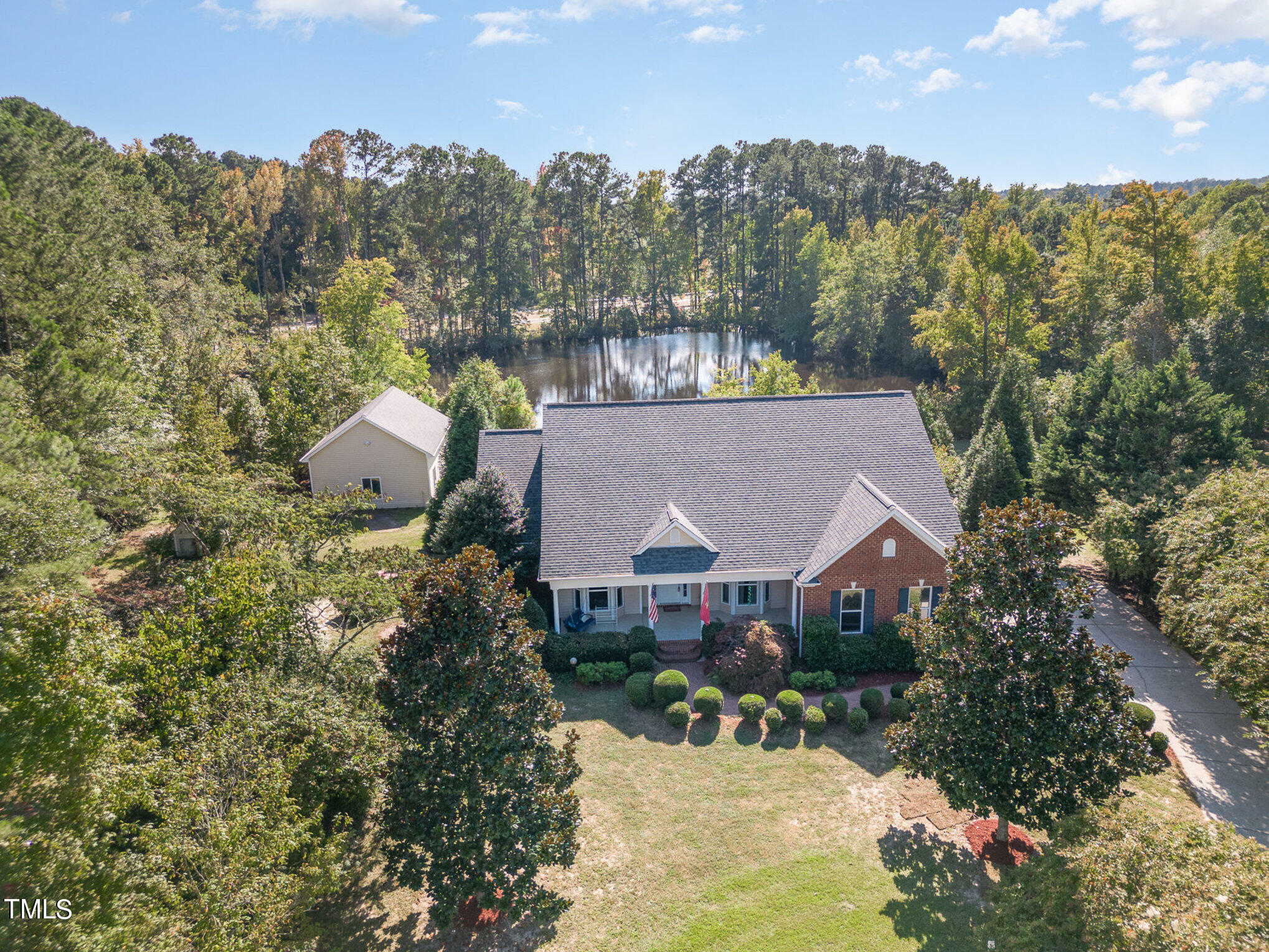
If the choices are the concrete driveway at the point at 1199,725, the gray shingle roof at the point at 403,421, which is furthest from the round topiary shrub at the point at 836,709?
the gray shingle roof at the point at 403,421

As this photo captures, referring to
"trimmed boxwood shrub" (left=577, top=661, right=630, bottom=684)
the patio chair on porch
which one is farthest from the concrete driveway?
the patio chair on porch

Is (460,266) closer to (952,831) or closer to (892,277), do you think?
(892,277)

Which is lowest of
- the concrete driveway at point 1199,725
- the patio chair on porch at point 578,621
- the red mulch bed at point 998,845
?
the red mulch bed at point 998,845

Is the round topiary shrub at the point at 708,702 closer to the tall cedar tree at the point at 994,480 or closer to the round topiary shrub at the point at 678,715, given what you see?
the round topiary shrub at the point at 678,715

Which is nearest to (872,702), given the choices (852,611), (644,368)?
(852,611)

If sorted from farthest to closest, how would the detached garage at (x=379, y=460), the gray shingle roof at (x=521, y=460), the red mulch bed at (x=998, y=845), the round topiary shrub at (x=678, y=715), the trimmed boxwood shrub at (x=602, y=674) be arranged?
the detached garage at (x=379, y=460), the gray shingle roof at (x=521, y=460), the trimmed boxwood shrub at (x=602, y=674), the round topiary shrub at (x=678, y=715), the red mulch bed at (x=998, y=845)

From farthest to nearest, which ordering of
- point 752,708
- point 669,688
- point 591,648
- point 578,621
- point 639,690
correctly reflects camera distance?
point 578,621
point 591,648
point 639,690
point 669,688
point 752,708

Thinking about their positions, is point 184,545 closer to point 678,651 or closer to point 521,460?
point 521,460

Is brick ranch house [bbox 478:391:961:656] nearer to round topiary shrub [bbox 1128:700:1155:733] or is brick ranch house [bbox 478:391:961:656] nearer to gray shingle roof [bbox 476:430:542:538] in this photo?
gray shingle roof [bbox 476:430:542:538]
